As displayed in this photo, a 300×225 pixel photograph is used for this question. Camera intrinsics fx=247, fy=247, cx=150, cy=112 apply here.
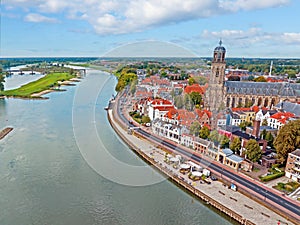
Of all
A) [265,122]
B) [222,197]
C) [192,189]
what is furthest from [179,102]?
[222,197]

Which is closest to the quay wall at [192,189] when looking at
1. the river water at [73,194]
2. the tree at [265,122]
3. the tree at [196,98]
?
the river water at [73,194]

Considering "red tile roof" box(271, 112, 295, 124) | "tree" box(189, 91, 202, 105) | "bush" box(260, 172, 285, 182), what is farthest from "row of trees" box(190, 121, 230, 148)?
"tree" box(189, 91, 202, 105)

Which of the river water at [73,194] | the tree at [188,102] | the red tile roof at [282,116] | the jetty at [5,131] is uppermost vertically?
the tree at [188,102]

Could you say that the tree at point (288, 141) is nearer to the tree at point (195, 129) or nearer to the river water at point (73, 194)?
the tree at point (195, 129)

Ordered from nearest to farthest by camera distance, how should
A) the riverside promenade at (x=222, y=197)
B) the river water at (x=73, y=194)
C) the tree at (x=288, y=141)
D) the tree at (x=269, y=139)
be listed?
the riverside promenade at (x=222, y=197)
the river water at (x=73, y=194)
the tree at (x=288, y=141)
the tree at (x=269, y=139)

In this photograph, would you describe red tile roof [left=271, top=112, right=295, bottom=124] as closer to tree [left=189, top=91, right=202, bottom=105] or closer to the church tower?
the church tower

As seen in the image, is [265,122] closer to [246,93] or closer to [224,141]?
[246,93]

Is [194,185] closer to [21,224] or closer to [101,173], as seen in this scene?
[101,173]
